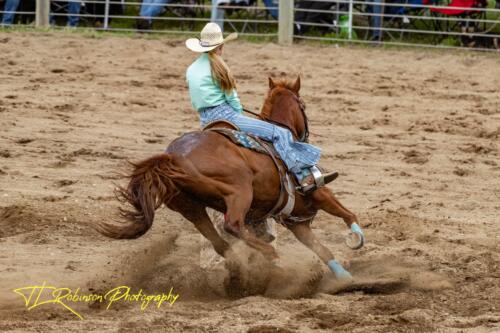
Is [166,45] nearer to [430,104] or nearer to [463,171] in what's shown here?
[430,104]

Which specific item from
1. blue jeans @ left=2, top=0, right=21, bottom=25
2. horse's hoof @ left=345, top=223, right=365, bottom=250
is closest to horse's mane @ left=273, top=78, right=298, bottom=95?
horse's hoof @ left=345, top=223, right=365, bottom=250

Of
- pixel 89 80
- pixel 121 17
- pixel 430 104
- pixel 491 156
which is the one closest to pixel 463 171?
pixel 491 156

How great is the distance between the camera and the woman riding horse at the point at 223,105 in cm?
759

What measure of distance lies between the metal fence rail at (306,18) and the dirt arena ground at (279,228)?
71 cm

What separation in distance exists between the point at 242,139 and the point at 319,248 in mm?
1082

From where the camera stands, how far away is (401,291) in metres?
7.48

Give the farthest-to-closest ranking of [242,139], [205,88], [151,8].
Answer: [151,8] → [205,88] → [242,139]

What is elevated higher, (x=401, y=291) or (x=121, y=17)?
(x=121, y=17)

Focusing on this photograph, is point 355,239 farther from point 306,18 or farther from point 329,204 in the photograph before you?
point 306,18

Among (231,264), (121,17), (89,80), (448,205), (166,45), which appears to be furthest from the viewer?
(121,17)

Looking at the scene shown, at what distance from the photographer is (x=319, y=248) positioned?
7.93m

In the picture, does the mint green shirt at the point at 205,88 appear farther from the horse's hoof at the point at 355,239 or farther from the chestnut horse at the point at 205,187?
the horse's hoof at the point at 355,239

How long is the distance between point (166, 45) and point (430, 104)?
15.4ft

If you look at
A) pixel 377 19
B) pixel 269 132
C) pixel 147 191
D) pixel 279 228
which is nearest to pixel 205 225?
→ pixel 147 191
